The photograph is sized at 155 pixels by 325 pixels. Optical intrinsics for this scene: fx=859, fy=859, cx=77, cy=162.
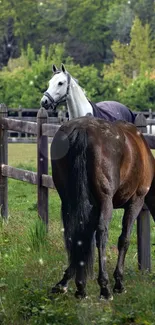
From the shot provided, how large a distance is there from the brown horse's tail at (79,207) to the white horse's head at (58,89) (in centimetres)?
491

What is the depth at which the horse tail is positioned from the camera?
7023mm

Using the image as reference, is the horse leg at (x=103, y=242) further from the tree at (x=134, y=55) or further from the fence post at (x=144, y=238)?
the tree at (x=134, y=55)

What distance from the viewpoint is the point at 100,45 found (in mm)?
101438

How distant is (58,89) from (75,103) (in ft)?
1.63

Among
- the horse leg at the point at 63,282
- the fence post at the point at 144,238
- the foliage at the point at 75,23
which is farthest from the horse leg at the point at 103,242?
the foliage at the point at 75,23

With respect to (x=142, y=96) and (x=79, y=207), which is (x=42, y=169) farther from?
(x=142, y=96)

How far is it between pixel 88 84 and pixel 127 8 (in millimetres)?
59093

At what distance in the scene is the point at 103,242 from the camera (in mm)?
7113

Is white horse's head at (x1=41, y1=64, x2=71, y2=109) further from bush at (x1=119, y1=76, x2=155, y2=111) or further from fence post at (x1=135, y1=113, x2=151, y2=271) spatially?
bush at (x1=119, y1=76, x2=155, y2=111)

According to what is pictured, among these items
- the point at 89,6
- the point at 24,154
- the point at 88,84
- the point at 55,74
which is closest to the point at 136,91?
the point at 88,84

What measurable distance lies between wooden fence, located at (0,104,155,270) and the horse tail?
5.53ft

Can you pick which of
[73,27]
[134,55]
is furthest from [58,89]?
[73,27]

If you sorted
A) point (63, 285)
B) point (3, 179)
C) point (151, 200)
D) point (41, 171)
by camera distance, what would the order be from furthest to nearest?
1. point (3, 179)
2. point (41, 171)
3. point (151, 200)
4. point (63, 285)

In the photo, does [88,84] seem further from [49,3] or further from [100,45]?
[49,3]
